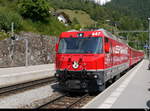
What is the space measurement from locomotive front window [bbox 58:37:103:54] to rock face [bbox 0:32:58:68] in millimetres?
14029

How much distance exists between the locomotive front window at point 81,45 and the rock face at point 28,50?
46.0ft

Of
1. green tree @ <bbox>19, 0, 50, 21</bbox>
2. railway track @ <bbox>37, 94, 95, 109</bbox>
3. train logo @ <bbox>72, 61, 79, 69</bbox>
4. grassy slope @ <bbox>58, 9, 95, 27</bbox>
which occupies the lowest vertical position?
railway track @ <bbox>37, 94, 95, 109</bbox>

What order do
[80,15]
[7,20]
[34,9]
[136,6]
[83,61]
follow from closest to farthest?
[83,61], [7,20], [34,9], [80,15], [136,6]

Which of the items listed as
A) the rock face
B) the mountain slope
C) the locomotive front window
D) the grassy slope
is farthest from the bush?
the mountain slope

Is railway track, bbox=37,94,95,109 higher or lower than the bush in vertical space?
lower

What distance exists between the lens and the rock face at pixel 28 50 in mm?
29594

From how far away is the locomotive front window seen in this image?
11.8 meters

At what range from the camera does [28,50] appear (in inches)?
1320

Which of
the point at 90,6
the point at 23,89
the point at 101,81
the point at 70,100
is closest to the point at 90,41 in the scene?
the point at 101,81

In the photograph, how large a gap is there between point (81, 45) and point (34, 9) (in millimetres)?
29290

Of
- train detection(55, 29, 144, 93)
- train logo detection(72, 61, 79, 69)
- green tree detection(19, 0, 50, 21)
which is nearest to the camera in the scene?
train detection(55, 29, 144, 93)

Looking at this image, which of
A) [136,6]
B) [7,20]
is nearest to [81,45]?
[7,20]

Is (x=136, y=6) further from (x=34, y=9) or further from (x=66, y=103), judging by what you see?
(x=66, y=103)

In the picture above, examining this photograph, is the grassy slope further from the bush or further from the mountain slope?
the bush
